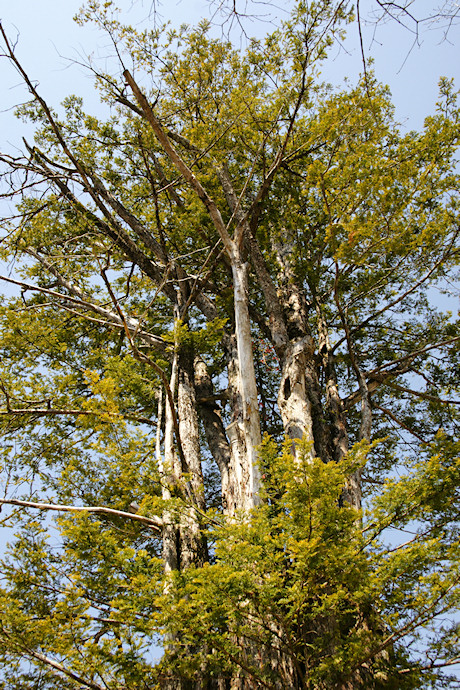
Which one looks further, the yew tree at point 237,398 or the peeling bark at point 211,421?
the peeling bark at point 211,421

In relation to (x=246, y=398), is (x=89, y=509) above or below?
below

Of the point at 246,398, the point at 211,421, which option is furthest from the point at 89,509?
the point at 211,421

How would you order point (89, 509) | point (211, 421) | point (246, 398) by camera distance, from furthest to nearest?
point (211, 421), point (246, 398), point (89, 509)

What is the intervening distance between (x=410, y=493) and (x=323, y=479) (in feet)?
2.33

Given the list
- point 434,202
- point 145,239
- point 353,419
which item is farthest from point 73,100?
point 353,419

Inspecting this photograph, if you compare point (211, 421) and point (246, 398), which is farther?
point (211, 421)

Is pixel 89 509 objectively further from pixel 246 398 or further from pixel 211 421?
pixel 211 421

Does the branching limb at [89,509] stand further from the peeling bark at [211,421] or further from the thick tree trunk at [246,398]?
the peeling bark at [211,421]

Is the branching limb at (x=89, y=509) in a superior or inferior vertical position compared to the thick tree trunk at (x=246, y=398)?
inferior

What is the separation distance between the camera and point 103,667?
11.8ft

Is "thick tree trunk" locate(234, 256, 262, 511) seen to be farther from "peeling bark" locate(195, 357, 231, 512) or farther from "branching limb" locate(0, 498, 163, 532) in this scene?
"branching limb" locate(0, 498, 163, 532)

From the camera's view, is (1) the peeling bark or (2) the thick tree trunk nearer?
(2) the thick tree trunk

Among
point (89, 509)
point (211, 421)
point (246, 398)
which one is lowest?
point (89, 509)

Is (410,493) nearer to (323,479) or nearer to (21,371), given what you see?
(323,479)
